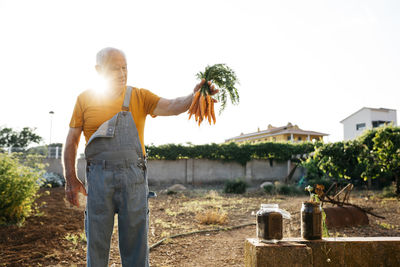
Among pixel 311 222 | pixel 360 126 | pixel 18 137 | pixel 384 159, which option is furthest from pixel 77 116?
pixel 18 137

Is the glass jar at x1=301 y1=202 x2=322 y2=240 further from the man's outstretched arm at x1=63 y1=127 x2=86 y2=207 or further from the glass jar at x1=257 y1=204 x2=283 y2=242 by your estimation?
the man's outstretched arm at x1=63 y1=127 x2=86 y2=207

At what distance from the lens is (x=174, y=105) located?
240cm

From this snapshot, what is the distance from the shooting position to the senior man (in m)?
Result: 2.17

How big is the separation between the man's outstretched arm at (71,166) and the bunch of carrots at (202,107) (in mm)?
869

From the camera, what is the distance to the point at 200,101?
2.44 meters

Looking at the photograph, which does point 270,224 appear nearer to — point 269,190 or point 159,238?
point 159,238

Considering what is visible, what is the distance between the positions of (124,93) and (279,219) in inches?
61.8

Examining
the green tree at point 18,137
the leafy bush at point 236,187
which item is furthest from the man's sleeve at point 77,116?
the green tree at point 18,137

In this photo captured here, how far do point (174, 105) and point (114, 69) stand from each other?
1.69 ft

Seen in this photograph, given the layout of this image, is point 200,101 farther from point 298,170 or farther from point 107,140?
point 298,170

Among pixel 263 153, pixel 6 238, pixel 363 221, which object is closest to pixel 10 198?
pixel 6 238

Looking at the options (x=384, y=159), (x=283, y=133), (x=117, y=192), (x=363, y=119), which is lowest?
Answer: (x=117, y=192)

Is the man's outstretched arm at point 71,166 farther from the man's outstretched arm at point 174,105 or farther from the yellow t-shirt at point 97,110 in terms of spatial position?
the man's outstretched arm at point 174,105

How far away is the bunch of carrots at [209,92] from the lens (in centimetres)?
247
